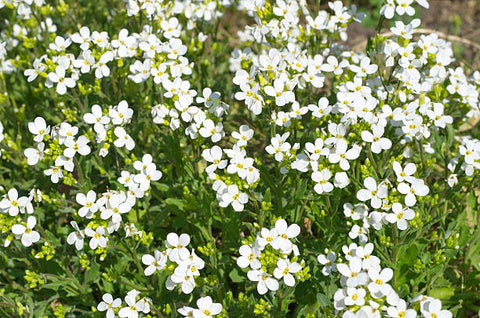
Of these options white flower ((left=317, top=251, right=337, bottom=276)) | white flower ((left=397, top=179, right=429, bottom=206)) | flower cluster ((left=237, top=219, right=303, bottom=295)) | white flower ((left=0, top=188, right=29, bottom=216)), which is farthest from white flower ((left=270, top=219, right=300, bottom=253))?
white flower ((left=0, top=188, right=29, bottom=216))

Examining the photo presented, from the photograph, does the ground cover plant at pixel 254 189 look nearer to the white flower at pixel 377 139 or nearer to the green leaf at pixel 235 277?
the white flower at pixel 377 139

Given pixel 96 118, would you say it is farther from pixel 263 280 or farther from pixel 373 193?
pixel 373 193

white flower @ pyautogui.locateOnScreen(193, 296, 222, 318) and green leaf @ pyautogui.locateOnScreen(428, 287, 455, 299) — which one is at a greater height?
white flower @ pyautogui.locateOnScreen(193, 296, 222, 318)

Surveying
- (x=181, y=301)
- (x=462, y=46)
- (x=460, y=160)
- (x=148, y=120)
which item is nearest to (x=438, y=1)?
(x=462, y=46)

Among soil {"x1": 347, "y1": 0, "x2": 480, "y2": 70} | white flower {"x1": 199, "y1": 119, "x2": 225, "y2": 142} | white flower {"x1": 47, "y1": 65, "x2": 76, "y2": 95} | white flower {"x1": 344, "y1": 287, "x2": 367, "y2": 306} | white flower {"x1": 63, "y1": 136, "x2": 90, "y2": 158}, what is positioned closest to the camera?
white flower {"x1": 344, "y1": 287, "x2": 367, "y2": 306}

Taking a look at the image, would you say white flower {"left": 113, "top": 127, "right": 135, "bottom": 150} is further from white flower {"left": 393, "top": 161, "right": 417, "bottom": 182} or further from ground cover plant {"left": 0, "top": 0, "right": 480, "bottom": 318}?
white flower {"left": 393, "top": 161, "right": 417, "bottom": 182}

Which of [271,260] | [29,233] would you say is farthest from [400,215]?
[29,233]

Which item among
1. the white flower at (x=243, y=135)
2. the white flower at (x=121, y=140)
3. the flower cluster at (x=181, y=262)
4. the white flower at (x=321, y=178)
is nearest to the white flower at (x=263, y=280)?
the flower cluster at (x=181, y=262)
